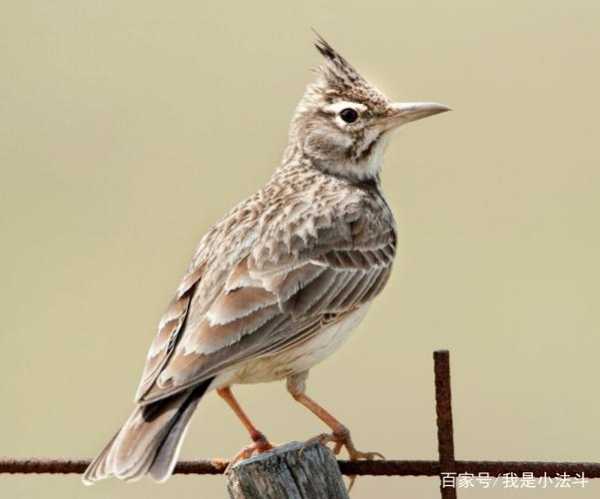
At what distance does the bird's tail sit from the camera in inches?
261

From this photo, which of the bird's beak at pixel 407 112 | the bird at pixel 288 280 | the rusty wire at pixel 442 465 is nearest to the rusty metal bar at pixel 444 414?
the rusty wire at pixel 442 465

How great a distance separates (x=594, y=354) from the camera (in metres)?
15.2

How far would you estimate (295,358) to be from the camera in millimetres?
7906

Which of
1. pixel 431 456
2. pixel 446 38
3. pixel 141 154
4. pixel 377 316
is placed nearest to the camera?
pixel 431 456

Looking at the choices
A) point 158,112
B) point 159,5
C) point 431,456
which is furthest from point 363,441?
point 159,5

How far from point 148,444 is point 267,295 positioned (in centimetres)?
123

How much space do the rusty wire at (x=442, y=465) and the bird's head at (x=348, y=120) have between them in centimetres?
314

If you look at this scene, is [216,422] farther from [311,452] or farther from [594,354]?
[311,452]

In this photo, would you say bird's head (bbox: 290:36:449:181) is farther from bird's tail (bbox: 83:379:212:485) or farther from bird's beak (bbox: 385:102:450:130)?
bird's tail (bbox: 83:379:212:485)

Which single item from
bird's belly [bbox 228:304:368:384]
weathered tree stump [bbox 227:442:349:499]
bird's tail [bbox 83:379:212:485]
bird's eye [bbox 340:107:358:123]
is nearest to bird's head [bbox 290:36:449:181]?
bird's eye [bbox 340:107:358:123]

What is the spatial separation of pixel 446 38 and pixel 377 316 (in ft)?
27.1

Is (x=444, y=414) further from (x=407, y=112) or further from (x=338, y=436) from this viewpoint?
(x=407, y=112)

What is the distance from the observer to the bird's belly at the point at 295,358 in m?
7.79

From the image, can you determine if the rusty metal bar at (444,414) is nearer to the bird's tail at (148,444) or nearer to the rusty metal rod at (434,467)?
the rusty metal rod at (434,467)
